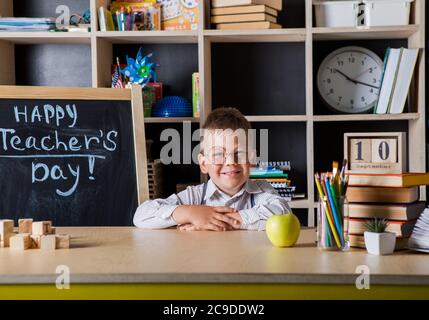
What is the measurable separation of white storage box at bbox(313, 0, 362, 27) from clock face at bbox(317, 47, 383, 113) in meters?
0.24

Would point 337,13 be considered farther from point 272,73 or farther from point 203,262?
point 203,262

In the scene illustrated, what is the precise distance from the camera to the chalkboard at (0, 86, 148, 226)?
94.8 inches

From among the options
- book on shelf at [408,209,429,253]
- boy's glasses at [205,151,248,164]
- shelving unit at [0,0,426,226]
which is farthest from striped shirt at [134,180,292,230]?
shelving unit at [0,0,426,226]

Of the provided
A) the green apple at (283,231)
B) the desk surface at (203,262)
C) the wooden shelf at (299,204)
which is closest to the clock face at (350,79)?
the wooden shelf at (299,204)

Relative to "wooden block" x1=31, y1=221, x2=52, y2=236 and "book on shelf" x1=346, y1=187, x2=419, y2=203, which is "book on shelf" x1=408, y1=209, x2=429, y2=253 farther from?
"wooden block" x1=31, y1=221, x2=52, y2=236

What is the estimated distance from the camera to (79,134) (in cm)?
253

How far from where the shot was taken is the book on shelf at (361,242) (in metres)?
1.51

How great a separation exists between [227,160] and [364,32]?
1282 mm

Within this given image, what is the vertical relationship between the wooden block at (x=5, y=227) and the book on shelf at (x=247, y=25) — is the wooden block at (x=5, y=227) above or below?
below

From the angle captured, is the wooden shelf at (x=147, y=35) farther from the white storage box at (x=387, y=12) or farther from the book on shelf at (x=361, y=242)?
the book on shelf at (x=361, y=242)

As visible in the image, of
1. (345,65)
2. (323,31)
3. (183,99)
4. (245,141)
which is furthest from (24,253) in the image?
(345,65)

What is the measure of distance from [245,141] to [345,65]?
1.28 metres

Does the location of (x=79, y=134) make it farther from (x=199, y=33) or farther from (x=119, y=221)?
(x=199, y=33)

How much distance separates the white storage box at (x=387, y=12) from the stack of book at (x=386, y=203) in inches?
65.7
